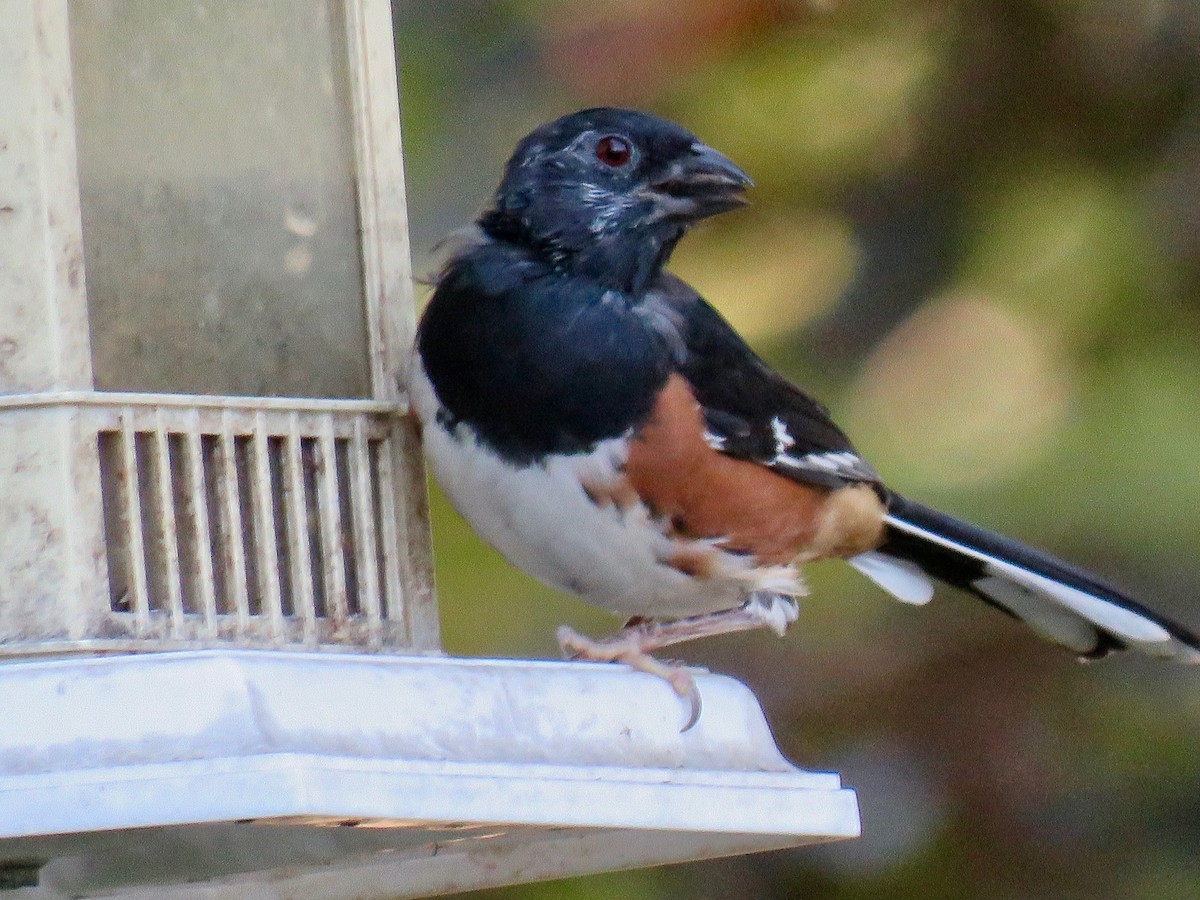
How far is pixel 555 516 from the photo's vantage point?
222 centimetres

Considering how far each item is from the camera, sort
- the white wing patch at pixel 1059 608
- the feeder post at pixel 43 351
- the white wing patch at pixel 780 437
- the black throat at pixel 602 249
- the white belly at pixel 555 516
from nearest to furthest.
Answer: the feeder post at pixel 43 351 → the white belly at pixel 555 516 → the black throat at pixel 602 249 → the white wing patch at pixel 780 437 → the white wing patch at pixel 1059 608

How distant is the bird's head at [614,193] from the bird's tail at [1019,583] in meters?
0.65

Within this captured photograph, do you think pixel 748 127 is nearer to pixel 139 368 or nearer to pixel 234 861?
pixel 139 368

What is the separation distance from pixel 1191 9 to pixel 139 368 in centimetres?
198

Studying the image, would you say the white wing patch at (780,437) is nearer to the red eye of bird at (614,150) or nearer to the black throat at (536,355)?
the black throat at (536,355)

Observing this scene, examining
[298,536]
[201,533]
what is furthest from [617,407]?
[201,533]

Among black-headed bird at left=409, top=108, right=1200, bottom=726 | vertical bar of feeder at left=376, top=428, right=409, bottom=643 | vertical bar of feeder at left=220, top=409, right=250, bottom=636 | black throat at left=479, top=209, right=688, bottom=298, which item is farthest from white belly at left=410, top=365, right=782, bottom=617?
vertical bar of feeder at left=220, top=409, right=250, bottom=636

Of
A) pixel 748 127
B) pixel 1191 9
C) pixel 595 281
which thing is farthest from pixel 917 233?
pixel 595 281

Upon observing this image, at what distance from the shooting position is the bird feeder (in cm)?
136

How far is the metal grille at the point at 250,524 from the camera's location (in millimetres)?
1765

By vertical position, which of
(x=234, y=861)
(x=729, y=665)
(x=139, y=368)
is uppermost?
(x=139, y=368)

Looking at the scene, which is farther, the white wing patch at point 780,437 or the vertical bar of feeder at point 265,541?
the white wing patch at point 780,437

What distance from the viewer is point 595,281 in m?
2.33

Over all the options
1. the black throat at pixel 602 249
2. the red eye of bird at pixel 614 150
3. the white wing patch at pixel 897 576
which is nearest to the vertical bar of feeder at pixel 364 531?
the black throat at pixel 602 249
